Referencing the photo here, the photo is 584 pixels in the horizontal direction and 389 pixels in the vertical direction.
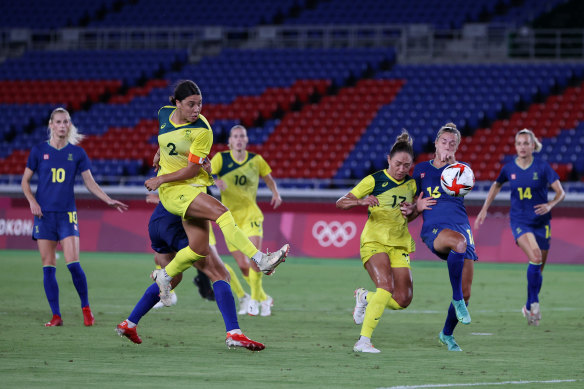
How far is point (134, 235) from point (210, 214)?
13291 mm

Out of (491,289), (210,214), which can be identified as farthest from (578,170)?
(210,214)

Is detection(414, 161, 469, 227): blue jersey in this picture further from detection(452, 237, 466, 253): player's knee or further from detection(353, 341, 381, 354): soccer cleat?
detection(353, 341, 381, 354): soccer cleat

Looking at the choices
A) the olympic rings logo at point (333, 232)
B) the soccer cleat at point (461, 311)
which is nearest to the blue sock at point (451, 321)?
the soccer cleat at point (461, 311)

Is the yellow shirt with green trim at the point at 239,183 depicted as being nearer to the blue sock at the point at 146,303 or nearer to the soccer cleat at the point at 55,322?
the soccer cleat at the point at 55,322

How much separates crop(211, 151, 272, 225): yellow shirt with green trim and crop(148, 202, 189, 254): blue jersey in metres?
3.48

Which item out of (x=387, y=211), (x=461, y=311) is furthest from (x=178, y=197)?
(x=461, y=311)

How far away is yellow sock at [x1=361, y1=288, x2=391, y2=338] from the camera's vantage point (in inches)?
348

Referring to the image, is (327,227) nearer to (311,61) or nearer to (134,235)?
(134,235)

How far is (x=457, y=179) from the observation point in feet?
30.0

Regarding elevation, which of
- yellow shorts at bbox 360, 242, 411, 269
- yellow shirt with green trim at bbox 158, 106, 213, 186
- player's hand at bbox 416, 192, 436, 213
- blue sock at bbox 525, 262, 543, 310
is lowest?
blue sock at bbox 525, 262, 543, 310

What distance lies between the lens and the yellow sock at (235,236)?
837 cm

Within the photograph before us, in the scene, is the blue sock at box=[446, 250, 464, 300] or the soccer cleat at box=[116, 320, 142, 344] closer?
the soccer cleat at box=[116, 320, 142, 344]

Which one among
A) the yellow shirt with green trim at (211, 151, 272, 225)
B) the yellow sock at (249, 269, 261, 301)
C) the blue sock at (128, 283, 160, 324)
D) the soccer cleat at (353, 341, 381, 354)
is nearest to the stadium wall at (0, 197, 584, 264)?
the yellow shirt with green trim at (211, 151, 272, 225)

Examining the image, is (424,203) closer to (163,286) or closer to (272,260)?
(272,260)
